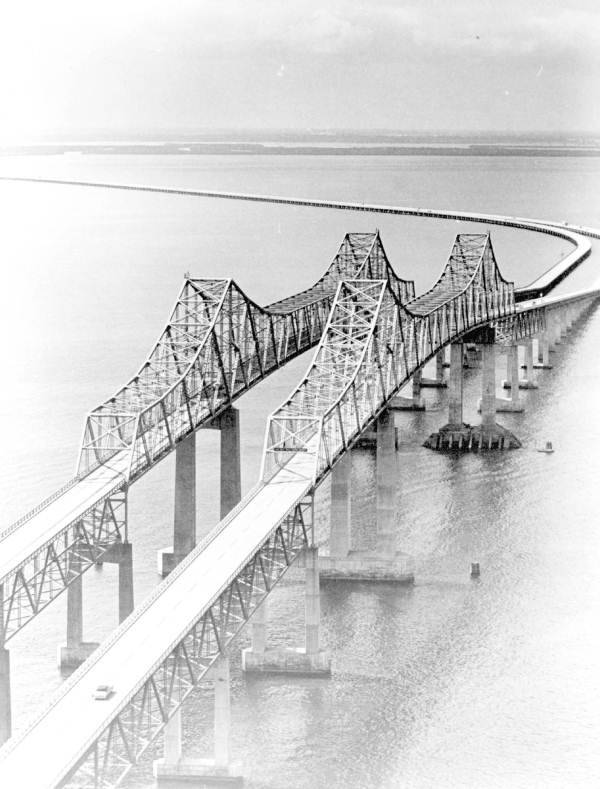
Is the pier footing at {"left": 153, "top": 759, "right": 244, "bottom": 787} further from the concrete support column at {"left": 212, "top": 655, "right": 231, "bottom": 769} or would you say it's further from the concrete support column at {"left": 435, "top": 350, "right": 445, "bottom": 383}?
the concrete support column at {"left": 435, "top": 350, "right": 445, "bottom": 383}

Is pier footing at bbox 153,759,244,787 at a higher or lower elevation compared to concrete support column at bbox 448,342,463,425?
lower

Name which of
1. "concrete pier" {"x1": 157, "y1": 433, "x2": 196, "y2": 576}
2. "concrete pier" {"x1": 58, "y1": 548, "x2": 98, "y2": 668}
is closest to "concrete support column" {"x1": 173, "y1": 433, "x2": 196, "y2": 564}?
"concrete pier" {"x1": 157, "y1": 433, "x2": 196, "y2": 576}

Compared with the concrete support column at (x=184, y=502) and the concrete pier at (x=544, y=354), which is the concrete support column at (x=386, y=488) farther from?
the concrete pier at (x=544, y=354)

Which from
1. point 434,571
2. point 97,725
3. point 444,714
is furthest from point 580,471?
point 97,725

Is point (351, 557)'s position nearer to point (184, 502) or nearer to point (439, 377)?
point (184, 502)

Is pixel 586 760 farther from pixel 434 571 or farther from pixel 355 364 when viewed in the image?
pixel 355 364

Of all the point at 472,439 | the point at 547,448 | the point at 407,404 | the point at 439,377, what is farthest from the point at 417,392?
the point at 547,448
